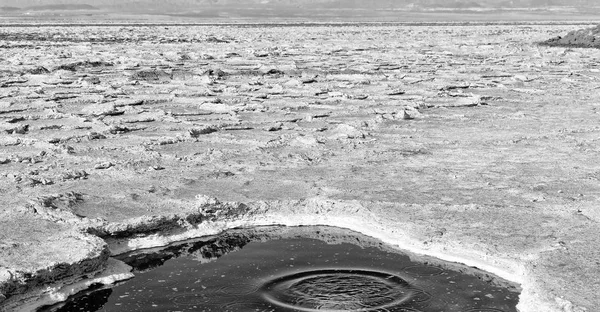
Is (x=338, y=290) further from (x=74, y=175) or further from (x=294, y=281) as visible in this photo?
(x=74, y=175)

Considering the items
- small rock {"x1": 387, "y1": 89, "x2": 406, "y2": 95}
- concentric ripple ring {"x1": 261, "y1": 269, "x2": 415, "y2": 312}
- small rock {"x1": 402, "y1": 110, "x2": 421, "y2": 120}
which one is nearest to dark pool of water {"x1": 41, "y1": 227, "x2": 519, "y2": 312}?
concentric ripple ring {"x1": 261, "y1": 269, "x2": 415, "y2": 312}

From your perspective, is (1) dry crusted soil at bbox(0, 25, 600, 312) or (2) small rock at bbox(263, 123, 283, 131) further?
(2) small rock at bbox(263, 123, 283, 131)

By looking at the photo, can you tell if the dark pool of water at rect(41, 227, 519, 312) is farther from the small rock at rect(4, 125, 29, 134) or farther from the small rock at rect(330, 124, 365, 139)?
the small rock at rect(4, 125, 29, 134)

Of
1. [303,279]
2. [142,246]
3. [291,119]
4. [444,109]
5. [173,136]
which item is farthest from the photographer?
[444,109]

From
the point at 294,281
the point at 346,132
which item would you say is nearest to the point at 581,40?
the point at 346,132

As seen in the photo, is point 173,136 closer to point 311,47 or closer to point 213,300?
point 213,300

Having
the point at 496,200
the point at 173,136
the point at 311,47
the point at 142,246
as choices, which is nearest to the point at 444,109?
the point at 173,136

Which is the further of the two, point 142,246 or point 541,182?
point 541,182
